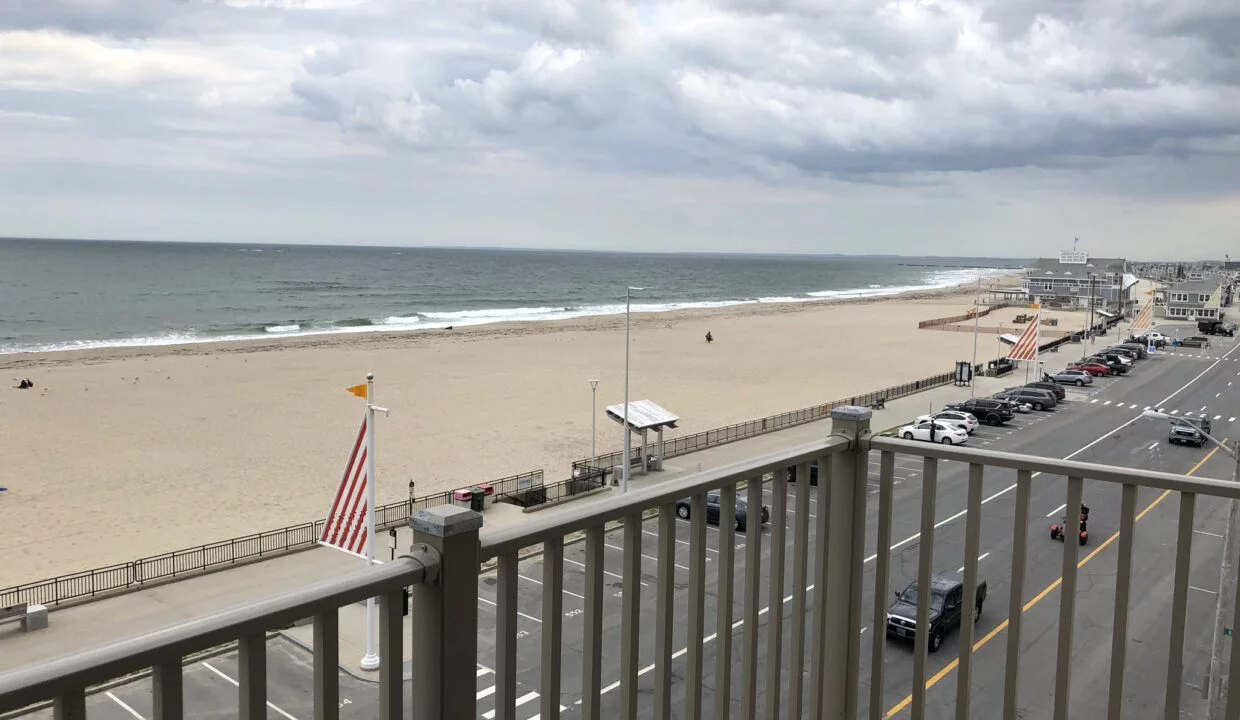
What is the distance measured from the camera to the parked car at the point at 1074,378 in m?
50.9

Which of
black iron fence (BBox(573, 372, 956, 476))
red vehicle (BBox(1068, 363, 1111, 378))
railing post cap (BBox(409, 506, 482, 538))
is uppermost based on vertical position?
railing post cap (BBox(409, 506, 482, 538))

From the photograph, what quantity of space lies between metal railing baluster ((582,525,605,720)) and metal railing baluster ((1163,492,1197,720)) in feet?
7.30

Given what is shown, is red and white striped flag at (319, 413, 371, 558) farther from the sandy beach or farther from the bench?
the sandy beach

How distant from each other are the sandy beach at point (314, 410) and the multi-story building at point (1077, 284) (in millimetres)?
52915

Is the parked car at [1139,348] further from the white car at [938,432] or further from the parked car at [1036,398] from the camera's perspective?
the white car at [938,432]

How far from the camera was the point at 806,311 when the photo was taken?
111 metres

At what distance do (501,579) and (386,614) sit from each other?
436mm

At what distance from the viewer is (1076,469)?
3.64m

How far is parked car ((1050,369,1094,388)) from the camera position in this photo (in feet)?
167

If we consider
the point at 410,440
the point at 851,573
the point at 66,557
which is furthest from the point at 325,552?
the point at 851,573

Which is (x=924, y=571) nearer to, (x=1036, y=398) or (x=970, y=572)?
(x=970, y=572)

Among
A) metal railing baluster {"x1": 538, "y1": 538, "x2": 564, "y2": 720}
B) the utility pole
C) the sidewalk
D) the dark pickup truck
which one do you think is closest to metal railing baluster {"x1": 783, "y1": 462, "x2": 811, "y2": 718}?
the dark pickup truck

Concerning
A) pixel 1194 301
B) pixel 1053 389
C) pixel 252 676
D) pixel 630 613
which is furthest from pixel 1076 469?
pixel 1194 301

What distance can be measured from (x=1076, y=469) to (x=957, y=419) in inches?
1379
